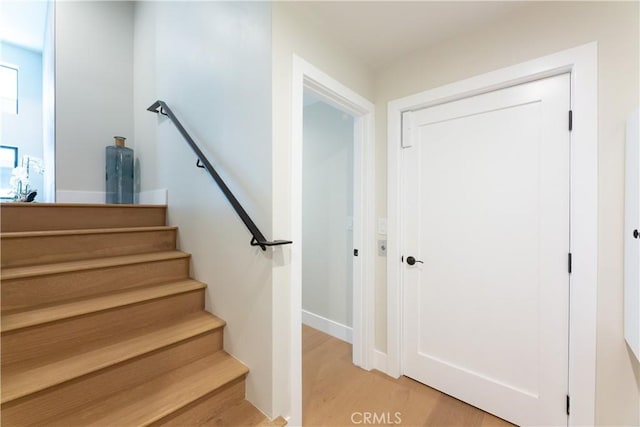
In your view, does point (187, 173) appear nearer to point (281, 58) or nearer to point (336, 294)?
point (281, 58)

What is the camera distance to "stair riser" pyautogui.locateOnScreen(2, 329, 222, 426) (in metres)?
1.00

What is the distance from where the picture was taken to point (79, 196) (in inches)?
107

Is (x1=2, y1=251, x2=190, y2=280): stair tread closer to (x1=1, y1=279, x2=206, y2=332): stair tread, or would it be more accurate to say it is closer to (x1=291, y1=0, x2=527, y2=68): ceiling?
(x1=1, y1=279, x2=206, y2=332): stair tread

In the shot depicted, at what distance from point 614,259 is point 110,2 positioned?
15.6ft

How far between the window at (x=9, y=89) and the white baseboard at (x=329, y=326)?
15.7 feet

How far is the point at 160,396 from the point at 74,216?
1.51 m

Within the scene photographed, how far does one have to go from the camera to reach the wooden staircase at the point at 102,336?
3.62 feet

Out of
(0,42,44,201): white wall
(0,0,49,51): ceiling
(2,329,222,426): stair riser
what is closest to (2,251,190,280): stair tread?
(2,329,222,426): stair riser

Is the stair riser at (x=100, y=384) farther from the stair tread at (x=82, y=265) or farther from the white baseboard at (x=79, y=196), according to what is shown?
the white baseboard at (x=79, y=196)

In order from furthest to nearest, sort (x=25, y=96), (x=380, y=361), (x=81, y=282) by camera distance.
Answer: (x=25, y=96) < (x=380, y=361) < (x=81, y=282)

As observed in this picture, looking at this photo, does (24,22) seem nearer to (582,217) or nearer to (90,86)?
(90,86)

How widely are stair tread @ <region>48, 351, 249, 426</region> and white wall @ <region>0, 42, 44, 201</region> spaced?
3.70m

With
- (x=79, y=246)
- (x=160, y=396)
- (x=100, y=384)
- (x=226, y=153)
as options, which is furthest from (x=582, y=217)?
(x=79, y=246)

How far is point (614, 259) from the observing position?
1.24m
